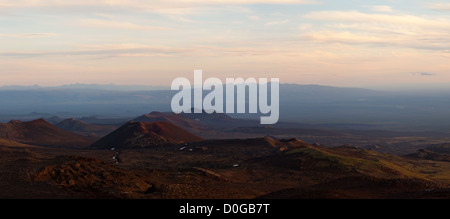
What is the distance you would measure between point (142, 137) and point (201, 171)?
56706 mm

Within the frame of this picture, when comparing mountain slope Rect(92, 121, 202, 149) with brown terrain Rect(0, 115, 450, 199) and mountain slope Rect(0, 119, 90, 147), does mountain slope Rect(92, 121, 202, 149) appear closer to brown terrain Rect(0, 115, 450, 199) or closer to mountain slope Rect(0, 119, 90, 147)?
brown terrain Rect(0, 115, 450, 199)

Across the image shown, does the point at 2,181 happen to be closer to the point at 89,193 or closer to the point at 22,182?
the point at 22,182

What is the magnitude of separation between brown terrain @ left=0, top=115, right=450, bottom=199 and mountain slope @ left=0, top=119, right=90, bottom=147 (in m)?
0.48

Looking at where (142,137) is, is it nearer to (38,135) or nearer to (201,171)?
(38,135)

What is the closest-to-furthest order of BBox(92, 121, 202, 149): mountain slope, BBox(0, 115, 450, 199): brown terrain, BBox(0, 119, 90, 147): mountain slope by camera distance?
BBox(0, 115, 450, 199): brown terrain, BBox(92, 121, 202, 149): mountain slope, BBox(0, 119, 90, 147): mountain slope

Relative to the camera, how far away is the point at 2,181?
46.2 m

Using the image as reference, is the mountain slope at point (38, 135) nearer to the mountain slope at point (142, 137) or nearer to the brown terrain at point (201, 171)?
the brown terrain at point (201, 171)

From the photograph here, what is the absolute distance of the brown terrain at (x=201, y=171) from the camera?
45.6m

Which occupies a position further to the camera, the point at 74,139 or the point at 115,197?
the point at 74,139

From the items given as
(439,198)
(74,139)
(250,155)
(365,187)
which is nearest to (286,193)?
(365,187)

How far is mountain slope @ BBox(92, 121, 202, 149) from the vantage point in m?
115

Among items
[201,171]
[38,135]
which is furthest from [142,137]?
[201,171]

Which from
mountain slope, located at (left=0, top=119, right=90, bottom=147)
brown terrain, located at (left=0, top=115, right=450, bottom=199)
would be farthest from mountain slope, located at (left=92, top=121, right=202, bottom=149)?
mountain slope, located at (left=0, top=119, right=90, bottom=147)
